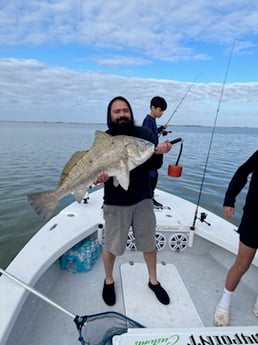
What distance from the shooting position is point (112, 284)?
2.64m

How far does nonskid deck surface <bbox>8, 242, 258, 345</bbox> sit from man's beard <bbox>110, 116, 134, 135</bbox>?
1.60 meters

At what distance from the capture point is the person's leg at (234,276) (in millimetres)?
2115

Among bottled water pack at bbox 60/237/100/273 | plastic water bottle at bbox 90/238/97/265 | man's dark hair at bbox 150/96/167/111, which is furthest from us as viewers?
man's dark hair at bbox 150/96/167/111

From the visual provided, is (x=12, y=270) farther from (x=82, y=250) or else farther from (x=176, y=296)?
(x=176, y=296)

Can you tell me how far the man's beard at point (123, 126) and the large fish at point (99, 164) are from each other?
0.23 meters

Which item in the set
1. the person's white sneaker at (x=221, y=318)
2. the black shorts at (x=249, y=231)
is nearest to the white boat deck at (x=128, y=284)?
the person's white sneaker at (x=221, y=318)

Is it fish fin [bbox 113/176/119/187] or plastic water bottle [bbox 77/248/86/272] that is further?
plastic water bottle [bbox 77/248/86/272]

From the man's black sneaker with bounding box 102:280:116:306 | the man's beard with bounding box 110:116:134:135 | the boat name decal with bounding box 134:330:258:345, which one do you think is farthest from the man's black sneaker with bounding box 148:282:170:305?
the man's beard with bounding box 110:116:134:135

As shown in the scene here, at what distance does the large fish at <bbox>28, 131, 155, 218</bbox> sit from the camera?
203 cm

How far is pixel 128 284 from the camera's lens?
282 cm

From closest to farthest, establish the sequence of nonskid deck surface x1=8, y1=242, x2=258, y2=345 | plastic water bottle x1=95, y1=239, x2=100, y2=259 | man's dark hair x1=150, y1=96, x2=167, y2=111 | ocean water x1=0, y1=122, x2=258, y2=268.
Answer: nonskid deck surface x1=8, y1=242, x2=258, y2=345
plastic water bottle x1=95, y1=239, x2=100, y2=259
man's dark hair x1=150, y1=96, x2=167, y2=111
ocean water x1=0, y1=122, x2=258, y2=268

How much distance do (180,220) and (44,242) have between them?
5.73 ft

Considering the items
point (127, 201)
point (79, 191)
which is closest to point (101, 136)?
point (79, 191)

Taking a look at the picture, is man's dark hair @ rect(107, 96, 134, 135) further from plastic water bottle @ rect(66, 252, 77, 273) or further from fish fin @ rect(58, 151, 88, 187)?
plastic water bottle @ rect(66, 252, 77, 273)
